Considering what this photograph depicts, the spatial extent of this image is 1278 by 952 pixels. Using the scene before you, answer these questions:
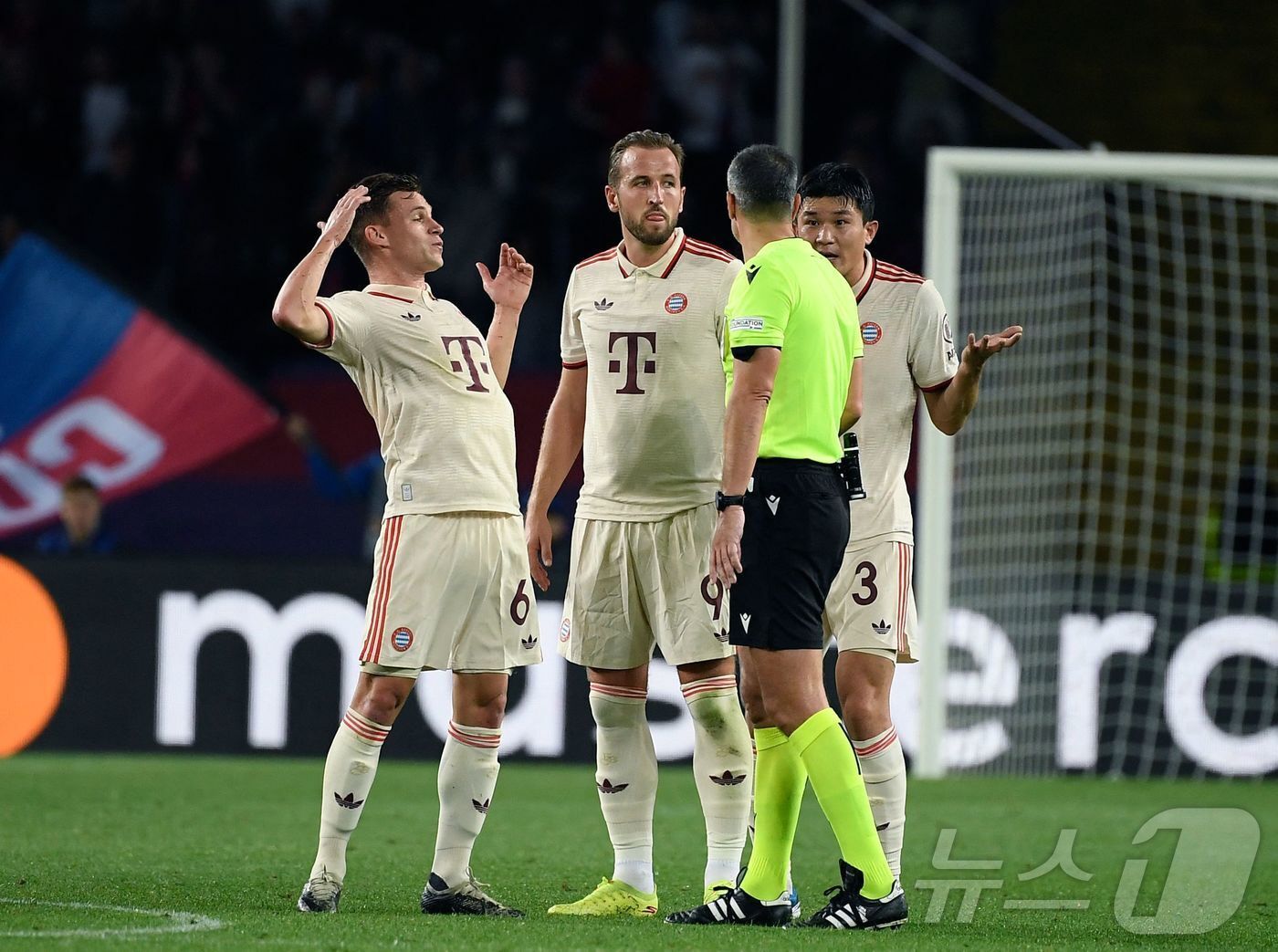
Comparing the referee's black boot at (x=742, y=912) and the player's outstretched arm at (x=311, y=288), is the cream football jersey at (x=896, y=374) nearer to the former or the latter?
the referee's black boot at (x=742, y=912)

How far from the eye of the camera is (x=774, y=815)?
5.22m

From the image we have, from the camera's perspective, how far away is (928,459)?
981cm

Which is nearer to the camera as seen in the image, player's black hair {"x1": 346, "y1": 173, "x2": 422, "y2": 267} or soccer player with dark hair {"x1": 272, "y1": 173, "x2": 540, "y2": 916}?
soccer player with dark hair {"x1": 272, "y1": 173, "x2": 540, "y2": 916}

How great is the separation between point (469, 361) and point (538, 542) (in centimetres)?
63

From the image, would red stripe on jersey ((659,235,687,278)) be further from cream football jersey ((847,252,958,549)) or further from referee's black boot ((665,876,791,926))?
referee's black boot ((665,876,791,926))

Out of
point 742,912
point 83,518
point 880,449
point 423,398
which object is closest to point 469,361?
point 423,398

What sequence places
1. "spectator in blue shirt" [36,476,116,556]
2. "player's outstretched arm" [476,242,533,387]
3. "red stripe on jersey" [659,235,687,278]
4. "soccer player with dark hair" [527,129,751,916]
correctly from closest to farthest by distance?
"soccer player with dark hair" [527,129,751,916]
"red stripe on jersey" [659,235,687,278]
"player's outstretched arm" [476,242,533,387]
"spectator in blue shirt" [36,476,116,556]

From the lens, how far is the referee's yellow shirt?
16.7ft

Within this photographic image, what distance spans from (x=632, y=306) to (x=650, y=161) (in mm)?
417

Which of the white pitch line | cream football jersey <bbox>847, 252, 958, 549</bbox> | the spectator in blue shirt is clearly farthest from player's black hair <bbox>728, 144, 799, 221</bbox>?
the spectator in blue shirt

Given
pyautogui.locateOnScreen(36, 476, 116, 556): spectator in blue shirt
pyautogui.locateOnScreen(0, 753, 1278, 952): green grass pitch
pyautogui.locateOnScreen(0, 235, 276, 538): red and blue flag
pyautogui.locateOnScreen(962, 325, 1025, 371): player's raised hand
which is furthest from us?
pyautogui.locateOnScreen(0, 235, 276, 538): red and blue flag

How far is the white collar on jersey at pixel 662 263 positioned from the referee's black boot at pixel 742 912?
1.78m

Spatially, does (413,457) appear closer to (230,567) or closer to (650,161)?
(650,161)

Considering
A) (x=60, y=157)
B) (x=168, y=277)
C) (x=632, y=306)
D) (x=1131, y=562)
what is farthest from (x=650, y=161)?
(x=60, y=157)
